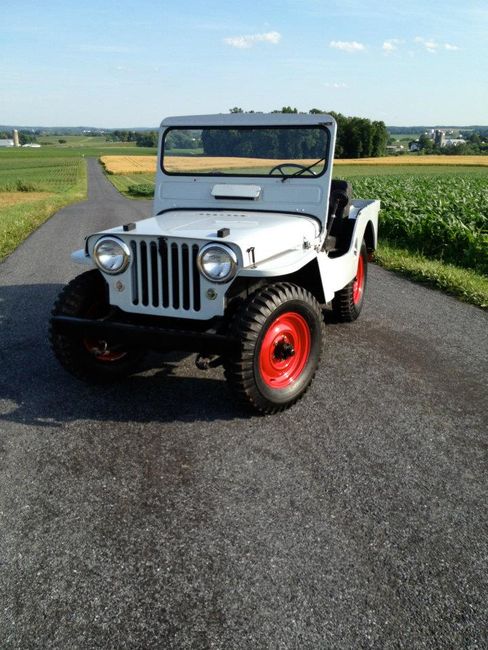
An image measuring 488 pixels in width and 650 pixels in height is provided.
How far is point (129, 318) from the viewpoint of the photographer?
13.0ft

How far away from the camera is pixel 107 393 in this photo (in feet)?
13.5

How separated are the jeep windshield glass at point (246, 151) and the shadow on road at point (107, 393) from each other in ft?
5.73

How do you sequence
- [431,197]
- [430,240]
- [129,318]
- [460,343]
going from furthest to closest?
[431,197] → [430,240] → [460,343] → [129,318]

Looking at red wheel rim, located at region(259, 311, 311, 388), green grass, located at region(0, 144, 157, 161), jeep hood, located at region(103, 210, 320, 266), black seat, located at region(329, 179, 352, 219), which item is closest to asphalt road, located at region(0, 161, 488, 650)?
red wheel rim, located at region(259, 311, 311, 388)

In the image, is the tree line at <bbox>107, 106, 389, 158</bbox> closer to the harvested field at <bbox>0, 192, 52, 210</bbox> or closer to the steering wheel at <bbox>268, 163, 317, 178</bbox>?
the steering wheel at <bbox>268, 163, 317, 178</bbox>

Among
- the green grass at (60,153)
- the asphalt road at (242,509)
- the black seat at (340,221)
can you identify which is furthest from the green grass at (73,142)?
the asphalt road at (242,509)

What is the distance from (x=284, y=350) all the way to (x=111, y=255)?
1339mm

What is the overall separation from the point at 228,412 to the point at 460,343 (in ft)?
8.75

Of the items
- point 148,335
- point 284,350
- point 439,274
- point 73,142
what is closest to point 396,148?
point 439,274

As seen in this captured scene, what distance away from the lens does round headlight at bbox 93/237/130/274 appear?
3.70 meters

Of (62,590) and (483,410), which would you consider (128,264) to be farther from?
(483,410)

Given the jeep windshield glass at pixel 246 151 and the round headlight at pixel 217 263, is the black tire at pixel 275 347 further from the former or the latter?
the jeep windshield glass at pixel 246 151

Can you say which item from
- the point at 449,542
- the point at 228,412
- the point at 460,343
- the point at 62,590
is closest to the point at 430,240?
the point at 460,343

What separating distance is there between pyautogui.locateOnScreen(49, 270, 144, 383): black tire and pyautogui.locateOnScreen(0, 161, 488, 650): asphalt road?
166 mm
